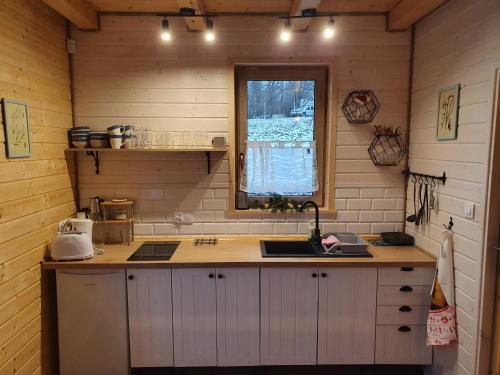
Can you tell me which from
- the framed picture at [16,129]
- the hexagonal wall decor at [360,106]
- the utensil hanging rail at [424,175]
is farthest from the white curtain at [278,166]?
the framed picture at [16,129]

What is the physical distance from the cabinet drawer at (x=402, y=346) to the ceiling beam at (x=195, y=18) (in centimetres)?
258

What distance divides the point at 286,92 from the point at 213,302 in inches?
69.8

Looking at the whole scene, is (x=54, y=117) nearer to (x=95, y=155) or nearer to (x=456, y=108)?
(x=95, y=155)

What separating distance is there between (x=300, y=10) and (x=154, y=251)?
2.06 meters

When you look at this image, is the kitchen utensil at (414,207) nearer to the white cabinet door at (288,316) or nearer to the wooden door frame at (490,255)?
the wooden door frame at (490,255)

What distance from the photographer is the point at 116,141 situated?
2.68 meters

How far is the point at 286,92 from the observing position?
2.97 metres

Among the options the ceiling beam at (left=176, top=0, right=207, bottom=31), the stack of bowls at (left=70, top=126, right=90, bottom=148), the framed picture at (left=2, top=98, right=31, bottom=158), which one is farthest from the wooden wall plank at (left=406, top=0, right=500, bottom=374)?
the framed picture at (left=2, top=98, right=31, bottom=158)

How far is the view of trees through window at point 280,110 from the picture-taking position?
2.96 m

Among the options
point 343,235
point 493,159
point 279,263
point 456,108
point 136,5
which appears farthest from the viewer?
point 343,235

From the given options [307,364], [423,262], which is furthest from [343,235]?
[307,364]

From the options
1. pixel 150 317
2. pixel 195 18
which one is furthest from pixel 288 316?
pixel 195 18

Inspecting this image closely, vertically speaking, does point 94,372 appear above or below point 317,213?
below

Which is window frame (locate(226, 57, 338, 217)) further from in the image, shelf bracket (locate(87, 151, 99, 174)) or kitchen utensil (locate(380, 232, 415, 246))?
shelf bracket (locate(87, 151, 99, 174))
